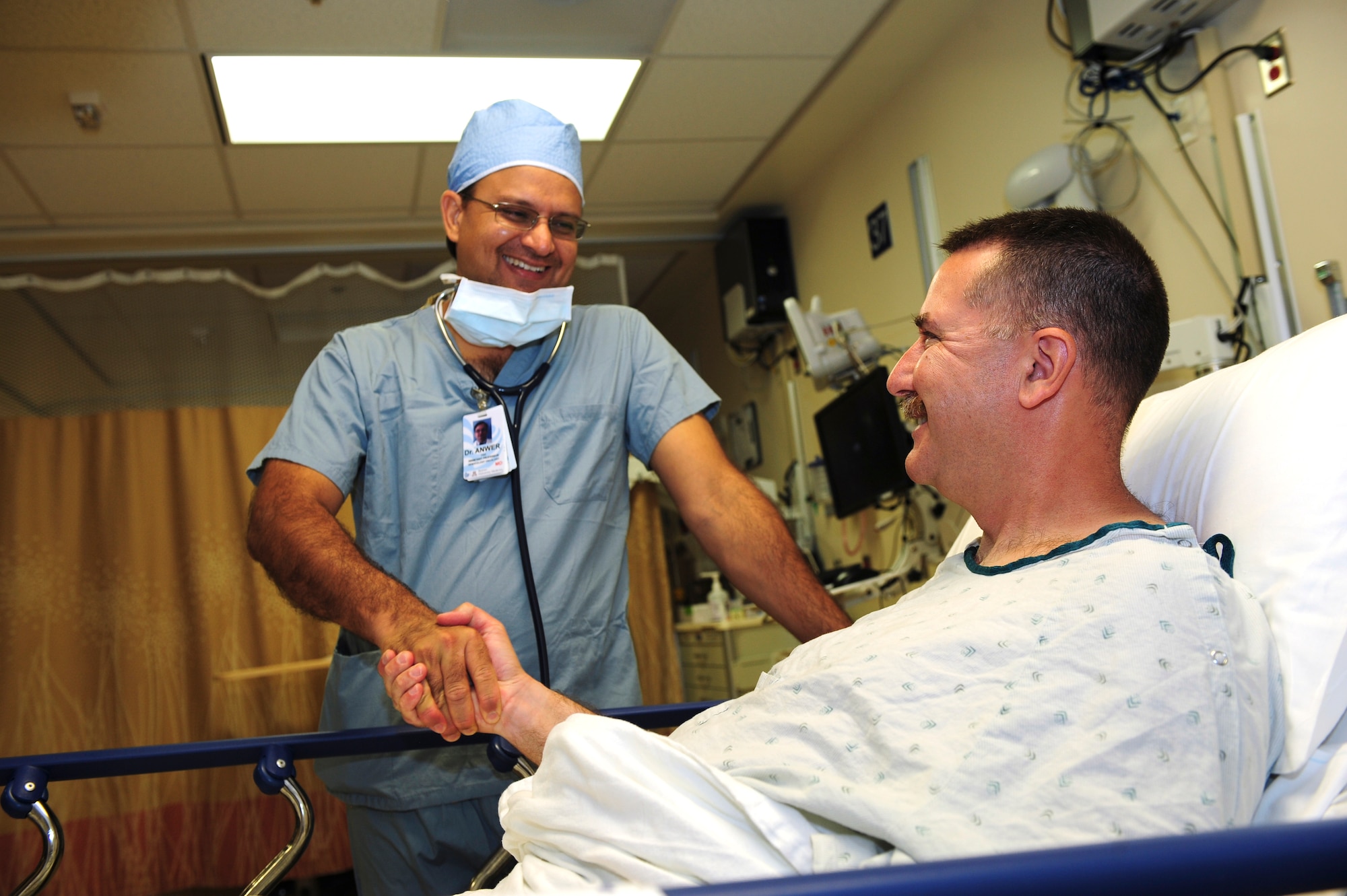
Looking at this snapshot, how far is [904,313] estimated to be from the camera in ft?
12.2

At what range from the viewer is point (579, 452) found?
1576 mm

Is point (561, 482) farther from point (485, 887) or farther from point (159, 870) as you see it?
point (159, 870)

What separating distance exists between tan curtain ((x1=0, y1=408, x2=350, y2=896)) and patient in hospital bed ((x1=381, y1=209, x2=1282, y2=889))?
9.25 feet

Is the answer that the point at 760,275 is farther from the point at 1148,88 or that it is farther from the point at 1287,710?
the point at 1287,710

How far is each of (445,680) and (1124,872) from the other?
2.45 ft

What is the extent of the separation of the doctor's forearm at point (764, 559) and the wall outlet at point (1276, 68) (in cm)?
170

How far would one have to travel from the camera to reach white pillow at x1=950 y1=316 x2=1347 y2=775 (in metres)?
0.89

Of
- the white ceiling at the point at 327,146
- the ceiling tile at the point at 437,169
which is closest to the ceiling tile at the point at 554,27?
the white ceiling at the point at 327,146

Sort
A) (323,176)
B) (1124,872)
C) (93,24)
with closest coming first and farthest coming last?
(1124,872) → (93,24) → (323,176)

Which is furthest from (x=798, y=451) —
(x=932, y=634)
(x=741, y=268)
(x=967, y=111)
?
(x=932, y=634)

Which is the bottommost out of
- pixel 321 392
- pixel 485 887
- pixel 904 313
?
pixel 485 887

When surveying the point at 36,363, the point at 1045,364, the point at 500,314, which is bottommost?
the point at 1045,364

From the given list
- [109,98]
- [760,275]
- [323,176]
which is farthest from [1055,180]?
[109,98]

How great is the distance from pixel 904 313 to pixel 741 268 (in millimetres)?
1147
